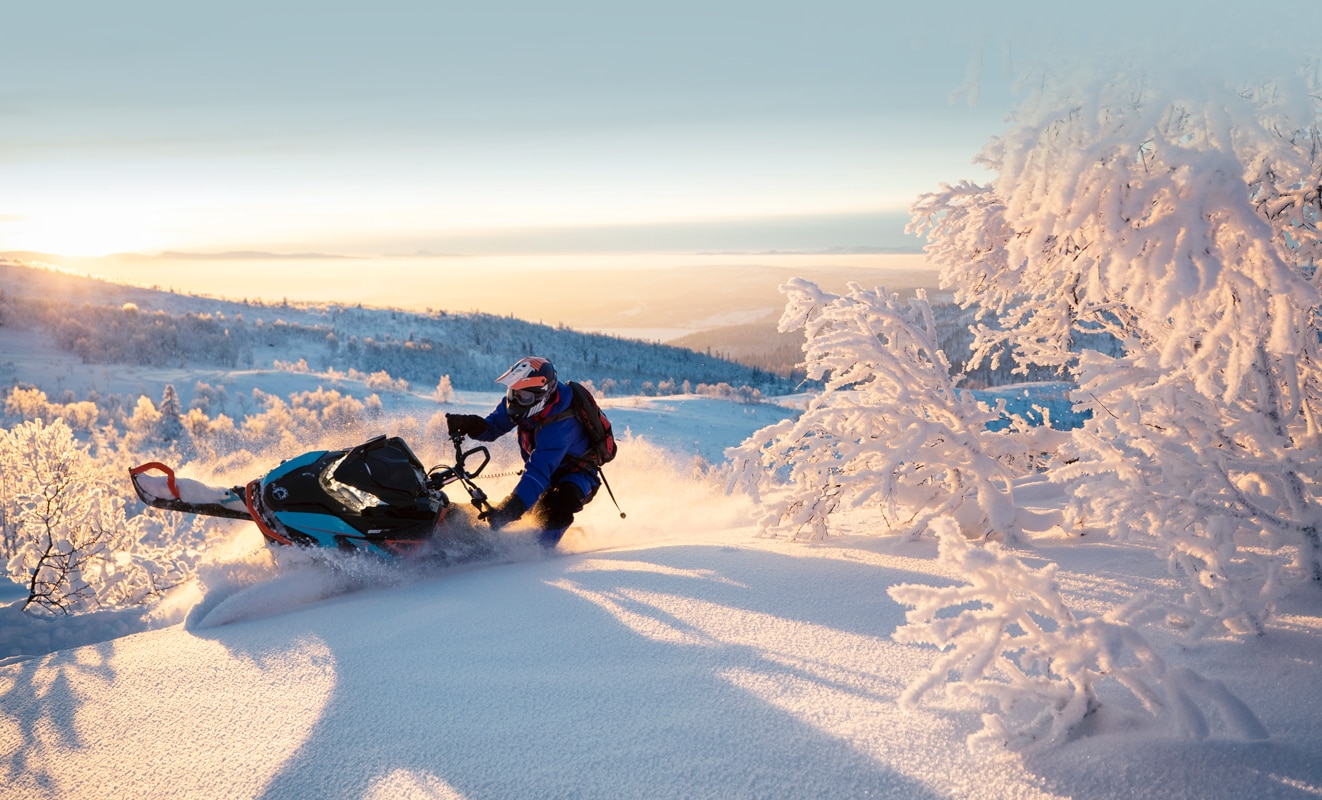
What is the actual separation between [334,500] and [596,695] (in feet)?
10.3

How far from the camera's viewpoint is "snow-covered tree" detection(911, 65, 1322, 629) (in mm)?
2348

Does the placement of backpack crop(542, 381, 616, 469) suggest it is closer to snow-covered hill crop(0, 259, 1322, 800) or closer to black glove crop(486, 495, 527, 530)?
black glove crop(486, 495, 527, 530)

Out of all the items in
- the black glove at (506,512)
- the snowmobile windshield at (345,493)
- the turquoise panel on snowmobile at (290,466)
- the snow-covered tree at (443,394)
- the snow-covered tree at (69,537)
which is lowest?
the snow-covered tree at (443,394)

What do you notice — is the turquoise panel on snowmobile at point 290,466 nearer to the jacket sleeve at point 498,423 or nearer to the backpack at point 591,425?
the jacket sleeve at point 498,423

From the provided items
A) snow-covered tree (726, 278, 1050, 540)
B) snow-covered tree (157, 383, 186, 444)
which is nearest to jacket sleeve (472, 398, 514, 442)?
snow-covered tree (726, 278, 1050, 540)

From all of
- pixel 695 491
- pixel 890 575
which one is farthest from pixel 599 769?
pixel 695 491

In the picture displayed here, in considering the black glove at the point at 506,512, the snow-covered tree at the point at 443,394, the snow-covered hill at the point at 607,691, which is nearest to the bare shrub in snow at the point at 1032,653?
the snow-covered hill at the point at 607,691

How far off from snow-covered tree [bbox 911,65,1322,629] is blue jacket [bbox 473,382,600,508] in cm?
370

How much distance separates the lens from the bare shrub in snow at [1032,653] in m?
2.00

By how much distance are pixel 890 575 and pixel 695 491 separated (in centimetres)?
565

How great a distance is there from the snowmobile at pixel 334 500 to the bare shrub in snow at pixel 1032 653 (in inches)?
164

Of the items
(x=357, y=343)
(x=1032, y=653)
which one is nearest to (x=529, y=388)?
(x=1032, y=653)

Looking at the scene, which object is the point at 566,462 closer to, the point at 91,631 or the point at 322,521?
the point at 322,521

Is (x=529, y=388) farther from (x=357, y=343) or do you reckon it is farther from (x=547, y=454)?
(x=357, y=343)
